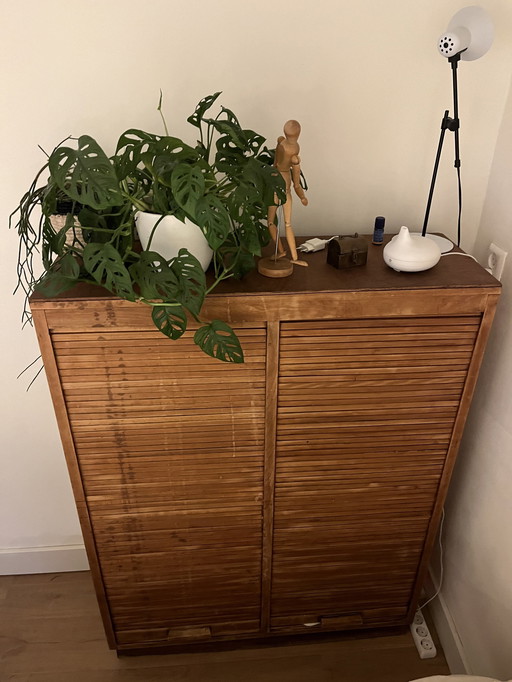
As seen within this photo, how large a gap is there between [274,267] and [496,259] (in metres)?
0.62

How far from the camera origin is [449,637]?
1.70 metres

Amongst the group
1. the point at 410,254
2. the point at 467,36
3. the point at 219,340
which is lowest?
the point at 219,340

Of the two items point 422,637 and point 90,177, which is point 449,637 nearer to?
point 422,637

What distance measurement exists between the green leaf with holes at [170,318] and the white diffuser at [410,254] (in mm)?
499

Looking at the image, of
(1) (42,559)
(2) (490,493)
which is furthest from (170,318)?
(1) (42,559)

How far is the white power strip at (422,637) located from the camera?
171cm

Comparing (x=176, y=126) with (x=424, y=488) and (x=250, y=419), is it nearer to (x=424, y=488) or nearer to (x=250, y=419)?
(x=250, y=419)

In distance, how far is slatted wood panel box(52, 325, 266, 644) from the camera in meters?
1.23

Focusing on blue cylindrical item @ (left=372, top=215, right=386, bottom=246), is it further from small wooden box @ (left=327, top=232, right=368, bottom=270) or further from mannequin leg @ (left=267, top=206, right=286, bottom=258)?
mannequin leg @ (left=267, top=206, right=286, bottom=258)

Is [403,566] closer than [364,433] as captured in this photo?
No

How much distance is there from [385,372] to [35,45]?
43.6 inches

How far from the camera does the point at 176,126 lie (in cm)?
136

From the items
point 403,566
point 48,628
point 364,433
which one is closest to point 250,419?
Answer: point 364,433

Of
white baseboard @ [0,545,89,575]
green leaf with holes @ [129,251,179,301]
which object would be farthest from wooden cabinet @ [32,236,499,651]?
white baseboard @ [0,545,89,575]
